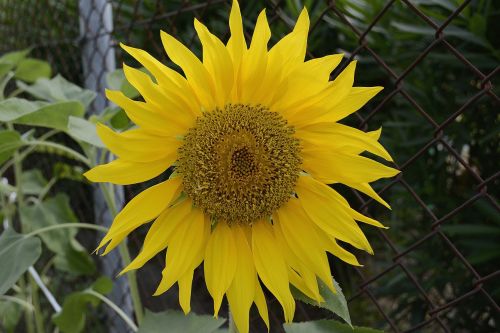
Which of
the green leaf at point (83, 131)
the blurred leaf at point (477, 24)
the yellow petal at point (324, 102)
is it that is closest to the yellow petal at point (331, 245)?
the yellow petal at point (324, 102)

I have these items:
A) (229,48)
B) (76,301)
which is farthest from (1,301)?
(229,48)

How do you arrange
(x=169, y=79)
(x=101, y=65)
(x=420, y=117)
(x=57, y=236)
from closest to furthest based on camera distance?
(x=169, y=79) < (x=57, y=236) < (x=101, y=65) < (x=420, y=117)

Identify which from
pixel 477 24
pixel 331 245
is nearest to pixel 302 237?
pixel 331 245

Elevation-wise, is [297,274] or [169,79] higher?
[169,79]

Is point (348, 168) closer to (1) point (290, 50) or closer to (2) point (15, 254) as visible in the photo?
(1) point (290, 50)

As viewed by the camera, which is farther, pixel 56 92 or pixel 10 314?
pixel 10 314

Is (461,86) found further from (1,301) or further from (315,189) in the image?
(1,301)

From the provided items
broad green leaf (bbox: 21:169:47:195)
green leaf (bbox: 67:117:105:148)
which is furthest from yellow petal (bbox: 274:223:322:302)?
broad green leaf (bbox: 21:169:47:195)
